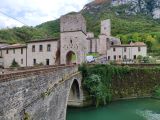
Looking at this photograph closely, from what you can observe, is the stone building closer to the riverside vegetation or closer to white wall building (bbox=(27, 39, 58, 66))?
white wall building (bbox=(27, 39, 58, 66))

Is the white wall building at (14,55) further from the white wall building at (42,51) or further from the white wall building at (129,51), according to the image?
the white wall building at (129,51)

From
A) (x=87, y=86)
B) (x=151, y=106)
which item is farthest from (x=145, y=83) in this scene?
(x=87, y=86)

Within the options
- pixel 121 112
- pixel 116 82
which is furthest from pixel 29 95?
pixel 116 82

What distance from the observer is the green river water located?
31.1 m

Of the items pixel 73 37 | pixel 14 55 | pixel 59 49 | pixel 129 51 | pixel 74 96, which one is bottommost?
pixel 74 96

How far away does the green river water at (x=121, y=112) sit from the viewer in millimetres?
31078

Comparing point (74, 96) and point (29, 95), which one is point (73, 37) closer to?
point (74, 96)

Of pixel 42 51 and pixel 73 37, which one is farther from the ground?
pixel 73 37

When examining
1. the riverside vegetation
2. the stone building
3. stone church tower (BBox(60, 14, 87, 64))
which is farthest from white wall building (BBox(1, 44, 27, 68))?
the riverside vegetation

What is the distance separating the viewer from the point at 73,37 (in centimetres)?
4203

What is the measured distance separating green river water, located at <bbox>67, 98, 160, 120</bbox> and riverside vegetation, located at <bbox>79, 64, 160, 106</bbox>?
192cm

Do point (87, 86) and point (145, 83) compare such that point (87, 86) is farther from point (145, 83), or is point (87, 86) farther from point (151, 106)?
point (145, 83)

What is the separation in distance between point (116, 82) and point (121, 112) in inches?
361

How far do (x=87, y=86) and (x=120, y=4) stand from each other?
122 m
